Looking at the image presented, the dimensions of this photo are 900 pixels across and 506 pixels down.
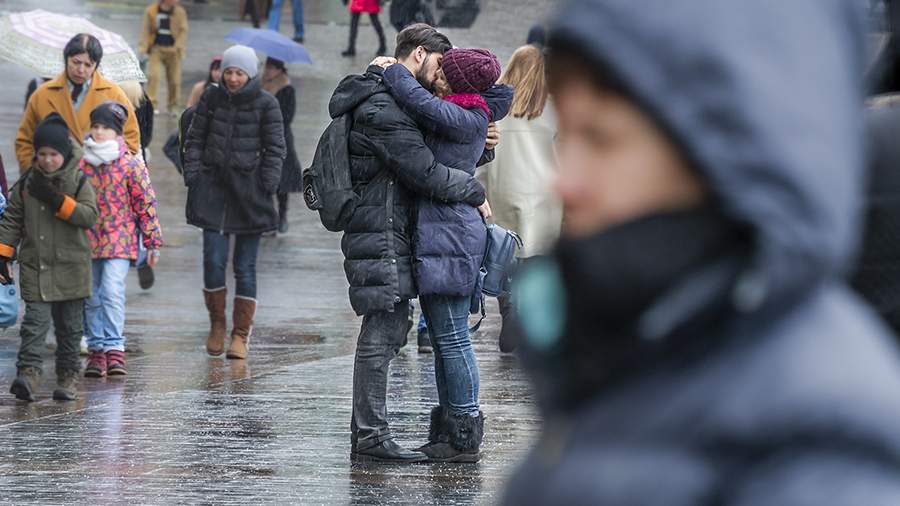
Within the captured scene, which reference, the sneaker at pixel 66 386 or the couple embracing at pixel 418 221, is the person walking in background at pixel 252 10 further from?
the couple embracing at pixel 418 221

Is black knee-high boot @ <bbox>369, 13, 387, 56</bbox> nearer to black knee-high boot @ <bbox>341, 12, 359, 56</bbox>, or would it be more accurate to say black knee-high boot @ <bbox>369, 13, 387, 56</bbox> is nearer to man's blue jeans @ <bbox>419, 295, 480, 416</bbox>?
black knee-high boot @ <bbox>341, 12, 359, 56</bbox>

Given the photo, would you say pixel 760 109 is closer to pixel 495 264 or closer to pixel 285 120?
pixel 495 264

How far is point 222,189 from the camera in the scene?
10.6 m

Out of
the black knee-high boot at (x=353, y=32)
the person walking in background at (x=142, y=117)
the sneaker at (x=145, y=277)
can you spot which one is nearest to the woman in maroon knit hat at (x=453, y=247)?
the person walking in background at (x=142, y=117)

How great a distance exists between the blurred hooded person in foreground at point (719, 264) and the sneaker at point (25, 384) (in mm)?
7834

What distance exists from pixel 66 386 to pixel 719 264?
809 centimetres

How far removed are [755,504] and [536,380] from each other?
330 millimetres

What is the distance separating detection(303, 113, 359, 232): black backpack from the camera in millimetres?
7301

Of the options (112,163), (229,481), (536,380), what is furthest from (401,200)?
(536,380)

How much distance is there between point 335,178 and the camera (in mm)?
7316

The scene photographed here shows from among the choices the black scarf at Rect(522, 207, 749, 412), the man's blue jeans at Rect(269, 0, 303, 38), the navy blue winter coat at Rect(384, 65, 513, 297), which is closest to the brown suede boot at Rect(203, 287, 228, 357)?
the navy blue winter coat at Rect(384, 65, 513, 297)

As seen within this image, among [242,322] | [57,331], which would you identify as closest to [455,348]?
[57,331]

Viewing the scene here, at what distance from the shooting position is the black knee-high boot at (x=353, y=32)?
2598cm

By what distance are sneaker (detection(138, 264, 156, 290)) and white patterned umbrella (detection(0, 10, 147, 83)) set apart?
4.59 feet
